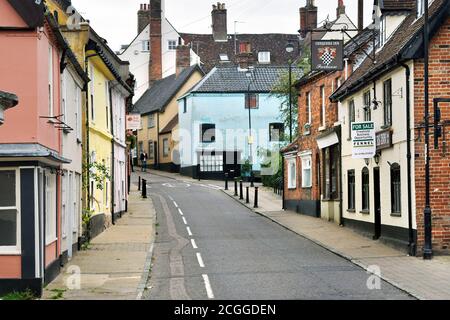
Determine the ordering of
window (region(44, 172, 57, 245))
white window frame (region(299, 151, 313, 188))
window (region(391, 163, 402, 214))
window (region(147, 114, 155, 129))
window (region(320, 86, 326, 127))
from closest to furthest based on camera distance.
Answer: window (region(44, 172, 57, 245)), window (region(391, 163, 402, 214)), window (region(320, 86, 326, 127)), white window frame (region(299, 151, 313, 188)), window (region(147, 114, 155, 129))

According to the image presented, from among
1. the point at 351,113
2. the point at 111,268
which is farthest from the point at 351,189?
the point at 111,268

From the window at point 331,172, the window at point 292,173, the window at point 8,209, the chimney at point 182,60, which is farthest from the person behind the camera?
the chimney at point 182,60

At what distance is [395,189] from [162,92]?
53.0 m

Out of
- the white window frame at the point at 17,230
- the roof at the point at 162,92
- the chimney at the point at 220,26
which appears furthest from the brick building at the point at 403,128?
the chimney at the point at 220,26

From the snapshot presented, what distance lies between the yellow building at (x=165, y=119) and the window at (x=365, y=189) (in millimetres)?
39743

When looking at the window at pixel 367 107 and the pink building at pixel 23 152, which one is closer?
the pink building at pixel 23 152

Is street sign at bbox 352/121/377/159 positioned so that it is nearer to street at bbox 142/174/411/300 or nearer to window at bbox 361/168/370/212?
window at bbox 361/168/370/212

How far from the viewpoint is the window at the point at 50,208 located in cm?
1802

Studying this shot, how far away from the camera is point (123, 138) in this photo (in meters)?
39.9

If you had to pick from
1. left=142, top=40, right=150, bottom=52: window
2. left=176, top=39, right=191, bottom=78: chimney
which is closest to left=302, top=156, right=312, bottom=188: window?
left=176, top=39, right=191, bottom=78: chimney

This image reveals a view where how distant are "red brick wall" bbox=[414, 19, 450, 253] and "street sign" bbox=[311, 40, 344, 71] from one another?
486 centimetres

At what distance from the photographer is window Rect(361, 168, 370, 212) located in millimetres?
28531

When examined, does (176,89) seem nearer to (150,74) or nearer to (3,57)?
(150,74)

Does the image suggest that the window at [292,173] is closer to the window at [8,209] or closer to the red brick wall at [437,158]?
the red brick wall at [437,158]
